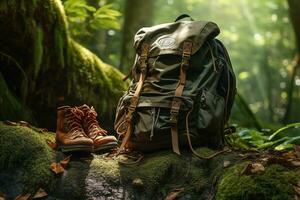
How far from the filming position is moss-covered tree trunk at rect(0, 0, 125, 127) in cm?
402

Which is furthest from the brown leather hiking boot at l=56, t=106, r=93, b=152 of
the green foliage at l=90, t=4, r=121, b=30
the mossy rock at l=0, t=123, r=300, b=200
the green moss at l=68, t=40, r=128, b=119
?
the green foliage at l=90, t=4, r=121, b=30

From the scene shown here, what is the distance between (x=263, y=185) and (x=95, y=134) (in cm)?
146

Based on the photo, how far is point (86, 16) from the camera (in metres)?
5.08

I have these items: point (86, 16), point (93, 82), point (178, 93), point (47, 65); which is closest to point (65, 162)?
point (178, 93)

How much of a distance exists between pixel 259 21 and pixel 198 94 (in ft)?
55.2

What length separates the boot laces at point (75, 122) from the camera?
3110mm

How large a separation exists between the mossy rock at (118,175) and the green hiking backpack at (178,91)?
195mm

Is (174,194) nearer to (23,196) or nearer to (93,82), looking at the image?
(23,196)

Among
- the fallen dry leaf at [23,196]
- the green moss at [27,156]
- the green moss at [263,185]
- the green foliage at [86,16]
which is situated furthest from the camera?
the green foliage at [86,16]

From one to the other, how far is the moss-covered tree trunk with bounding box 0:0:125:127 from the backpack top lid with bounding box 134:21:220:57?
113cm

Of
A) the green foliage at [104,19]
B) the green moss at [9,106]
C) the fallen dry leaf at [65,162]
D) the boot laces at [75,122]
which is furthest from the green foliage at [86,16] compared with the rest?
the fallen dry leaf at [65,162]

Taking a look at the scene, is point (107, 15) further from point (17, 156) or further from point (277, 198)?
point (277, 198)

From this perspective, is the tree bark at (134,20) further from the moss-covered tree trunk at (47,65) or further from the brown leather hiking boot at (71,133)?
the brown leather hiking boot at (71,133)

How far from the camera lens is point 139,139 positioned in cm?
329
